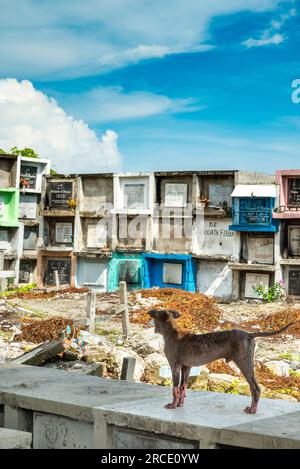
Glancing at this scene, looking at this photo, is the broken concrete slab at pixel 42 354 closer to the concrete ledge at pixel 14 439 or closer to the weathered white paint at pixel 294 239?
the concrete ledge at pixel 14 439

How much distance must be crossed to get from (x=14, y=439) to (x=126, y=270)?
32.6 m

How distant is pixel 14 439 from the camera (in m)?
7.05

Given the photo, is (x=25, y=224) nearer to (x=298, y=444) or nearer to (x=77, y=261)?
(x=77, y=261)

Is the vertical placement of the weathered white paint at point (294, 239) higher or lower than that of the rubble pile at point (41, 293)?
higher

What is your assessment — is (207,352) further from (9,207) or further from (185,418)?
(9,207)

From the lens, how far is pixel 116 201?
4047cm

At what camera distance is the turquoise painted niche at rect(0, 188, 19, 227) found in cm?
4188

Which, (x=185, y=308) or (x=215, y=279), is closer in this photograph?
(x=185, y=308)

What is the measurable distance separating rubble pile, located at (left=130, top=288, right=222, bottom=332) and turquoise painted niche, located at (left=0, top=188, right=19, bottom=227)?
42.5 ft

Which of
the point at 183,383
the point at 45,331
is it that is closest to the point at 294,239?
the point at 45,331

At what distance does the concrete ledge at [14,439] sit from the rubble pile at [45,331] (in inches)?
441

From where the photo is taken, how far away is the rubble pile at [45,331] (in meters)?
19.1

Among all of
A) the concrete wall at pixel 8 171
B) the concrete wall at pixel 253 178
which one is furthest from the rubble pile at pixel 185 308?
the concrete wall at pixel 8 171

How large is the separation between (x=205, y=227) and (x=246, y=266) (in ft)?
11.7
